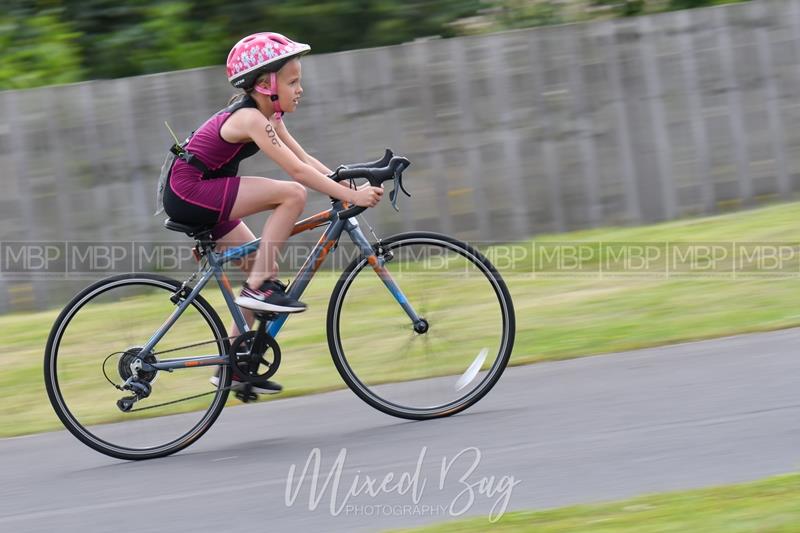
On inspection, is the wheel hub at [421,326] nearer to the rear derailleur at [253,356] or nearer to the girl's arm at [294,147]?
the rear derailleur at [253,356]

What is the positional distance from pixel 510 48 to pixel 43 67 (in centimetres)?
453

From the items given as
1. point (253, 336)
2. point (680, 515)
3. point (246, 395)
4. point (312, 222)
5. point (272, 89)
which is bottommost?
point (680, 515)

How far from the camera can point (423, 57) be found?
10.5m

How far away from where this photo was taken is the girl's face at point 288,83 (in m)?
5.66

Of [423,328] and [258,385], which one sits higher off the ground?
[423,328]

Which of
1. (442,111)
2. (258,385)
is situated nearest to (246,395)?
(258,385)

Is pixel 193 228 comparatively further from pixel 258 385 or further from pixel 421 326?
pixel 421 326

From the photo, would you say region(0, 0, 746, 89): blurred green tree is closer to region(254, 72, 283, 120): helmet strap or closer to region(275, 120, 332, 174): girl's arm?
region(275, 120, 332, 174): girl's arm

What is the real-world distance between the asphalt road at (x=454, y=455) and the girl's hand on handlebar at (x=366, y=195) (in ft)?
3.96

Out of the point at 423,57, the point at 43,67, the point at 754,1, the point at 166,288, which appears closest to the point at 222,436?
the point at 166,288

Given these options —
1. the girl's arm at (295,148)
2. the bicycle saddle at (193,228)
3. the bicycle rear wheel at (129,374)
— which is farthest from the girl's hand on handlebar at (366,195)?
the bicycle rear wheel at (129,374)

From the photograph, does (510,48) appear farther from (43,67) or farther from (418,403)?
(418,403)

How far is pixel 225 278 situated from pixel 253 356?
1.44 feet

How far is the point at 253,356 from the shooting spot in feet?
19.4
